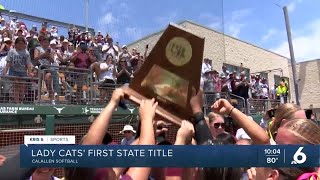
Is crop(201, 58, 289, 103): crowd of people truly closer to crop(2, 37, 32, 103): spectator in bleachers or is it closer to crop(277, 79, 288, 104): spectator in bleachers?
crop(277, 79, 288, 104): spectator in bleachers

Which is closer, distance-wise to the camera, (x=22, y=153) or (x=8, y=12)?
(x=22, y=153)

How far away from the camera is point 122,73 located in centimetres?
1175

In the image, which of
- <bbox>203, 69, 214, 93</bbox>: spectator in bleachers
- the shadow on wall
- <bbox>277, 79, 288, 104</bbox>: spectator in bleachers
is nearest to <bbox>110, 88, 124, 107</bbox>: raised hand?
<bbox>203, 69, 214, 93</bbox>: spectator in bleachers

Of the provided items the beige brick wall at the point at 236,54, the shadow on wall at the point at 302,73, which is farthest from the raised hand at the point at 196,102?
the shadow on wall at the point at 302,73

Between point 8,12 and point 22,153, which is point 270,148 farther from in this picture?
point 8,12

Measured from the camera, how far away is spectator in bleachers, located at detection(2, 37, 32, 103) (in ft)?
29.5

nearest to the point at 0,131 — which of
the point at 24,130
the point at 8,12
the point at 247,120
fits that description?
the point at 24,130

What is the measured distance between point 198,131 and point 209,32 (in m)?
22.9

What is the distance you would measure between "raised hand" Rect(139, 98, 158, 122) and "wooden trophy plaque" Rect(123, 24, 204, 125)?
6 cm

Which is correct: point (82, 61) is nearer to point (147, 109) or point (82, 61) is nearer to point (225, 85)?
point (225, 85)

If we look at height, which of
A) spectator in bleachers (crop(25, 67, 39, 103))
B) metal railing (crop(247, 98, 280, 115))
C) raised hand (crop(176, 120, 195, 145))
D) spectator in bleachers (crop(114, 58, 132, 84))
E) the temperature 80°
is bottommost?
the temperature 80°

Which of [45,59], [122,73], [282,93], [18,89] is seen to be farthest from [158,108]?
[282,93]

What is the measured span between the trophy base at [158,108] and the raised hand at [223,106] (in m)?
0.51

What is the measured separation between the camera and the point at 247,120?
265cm
